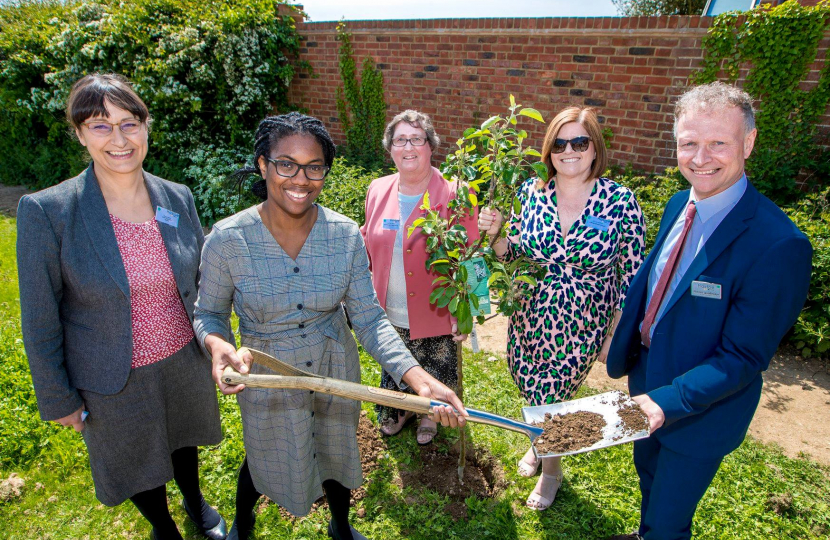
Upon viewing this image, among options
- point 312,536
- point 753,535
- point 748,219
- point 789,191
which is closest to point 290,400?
point 312,536

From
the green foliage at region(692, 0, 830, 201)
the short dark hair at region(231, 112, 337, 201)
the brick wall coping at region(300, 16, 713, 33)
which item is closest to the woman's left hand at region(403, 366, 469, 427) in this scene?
the short dark hair at region(231, 112, 337, 201)

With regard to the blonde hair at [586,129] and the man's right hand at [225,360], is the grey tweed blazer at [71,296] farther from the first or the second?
the blonde hair at [586,129]

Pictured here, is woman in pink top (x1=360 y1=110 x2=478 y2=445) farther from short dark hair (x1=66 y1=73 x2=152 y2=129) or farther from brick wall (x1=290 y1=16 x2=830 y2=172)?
brick wall (x1=290 y1=16 x2=830 y2=172)

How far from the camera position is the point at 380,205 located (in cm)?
313

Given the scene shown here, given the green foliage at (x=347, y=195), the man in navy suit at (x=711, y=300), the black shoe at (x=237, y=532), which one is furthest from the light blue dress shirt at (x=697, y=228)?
the green foliage at (x=347, y=195)

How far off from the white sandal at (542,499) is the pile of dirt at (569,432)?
2.84 feet

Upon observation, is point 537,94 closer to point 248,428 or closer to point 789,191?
point 789,191

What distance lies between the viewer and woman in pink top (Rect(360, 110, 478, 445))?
2.98m

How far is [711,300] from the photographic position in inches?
74.9

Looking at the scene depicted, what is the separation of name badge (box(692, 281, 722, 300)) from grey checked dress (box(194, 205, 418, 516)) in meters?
1.21

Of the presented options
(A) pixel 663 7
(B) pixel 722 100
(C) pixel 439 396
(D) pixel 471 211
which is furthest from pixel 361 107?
(A) pixel 663 7

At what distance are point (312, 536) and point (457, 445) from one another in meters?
1.12

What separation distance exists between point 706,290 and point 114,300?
243 centimetres

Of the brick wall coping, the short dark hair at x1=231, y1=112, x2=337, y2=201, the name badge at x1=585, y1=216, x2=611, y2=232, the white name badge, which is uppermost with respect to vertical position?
the brick wall coping
